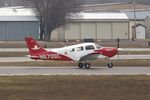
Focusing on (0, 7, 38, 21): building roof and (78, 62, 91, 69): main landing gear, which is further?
(0, 7, 38, 21): building roof

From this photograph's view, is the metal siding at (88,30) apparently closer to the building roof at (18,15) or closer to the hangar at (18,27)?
the hangar at (18,27)

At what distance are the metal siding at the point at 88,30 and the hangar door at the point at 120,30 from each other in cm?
422

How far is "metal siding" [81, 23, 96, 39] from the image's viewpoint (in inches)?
4126

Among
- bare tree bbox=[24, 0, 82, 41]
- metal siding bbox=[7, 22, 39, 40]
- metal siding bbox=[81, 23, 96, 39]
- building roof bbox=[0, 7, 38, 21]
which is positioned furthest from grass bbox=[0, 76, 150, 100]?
metal siding bbox=[81, 23, 96, 39]

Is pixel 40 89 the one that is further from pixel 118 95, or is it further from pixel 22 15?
pixel 22 15

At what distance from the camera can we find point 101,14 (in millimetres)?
111062

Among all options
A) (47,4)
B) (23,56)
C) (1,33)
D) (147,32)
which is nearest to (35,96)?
(23,56)

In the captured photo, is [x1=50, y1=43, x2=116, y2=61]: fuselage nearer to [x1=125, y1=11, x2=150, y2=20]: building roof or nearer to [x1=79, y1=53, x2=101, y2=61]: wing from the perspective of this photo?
[x1=79, y1=53, x2=101, y2=61]: wing

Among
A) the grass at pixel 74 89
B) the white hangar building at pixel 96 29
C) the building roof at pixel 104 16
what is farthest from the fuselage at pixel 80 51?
the building roof at pixel 104 16

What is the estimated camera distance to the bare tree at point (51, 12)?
91.4m

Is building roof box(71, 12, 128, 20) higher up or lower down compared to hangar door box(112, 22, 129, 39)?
higher up

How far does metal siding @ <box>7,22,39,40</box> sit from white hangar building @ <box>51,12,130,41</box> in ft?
20.7

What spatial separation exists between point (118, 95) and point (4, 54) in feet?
119

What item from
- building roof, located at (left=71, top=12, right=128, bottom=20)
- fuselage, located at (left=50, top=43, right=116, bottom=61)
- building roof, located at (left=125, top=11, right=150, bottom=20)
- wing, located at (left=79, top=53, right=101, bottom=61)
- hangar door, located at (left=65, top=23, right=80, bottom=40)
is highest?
building roof, located at (left=125, top=11, right=150, bottom=20)
